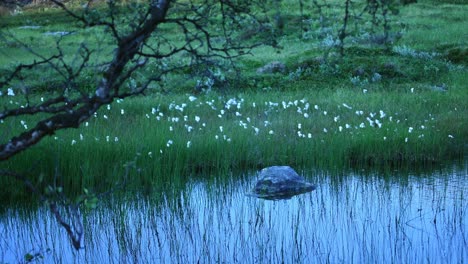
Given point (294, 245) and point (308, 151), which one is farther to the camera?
point (308, 151)

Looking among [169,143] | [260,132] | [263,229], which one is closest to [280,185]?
[263,229]

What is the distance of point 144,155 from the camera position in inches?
456

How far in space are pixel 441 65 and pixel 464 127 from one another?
814 centimetres

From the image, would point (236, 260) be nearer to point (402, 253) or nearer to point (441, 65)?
point (402, 253)

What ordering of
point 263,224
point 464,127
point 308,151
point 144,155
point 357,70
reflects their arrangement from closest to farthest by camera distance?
point 263,224 < point 144,155 < point 308,151 < point 464,127 < point 357,70

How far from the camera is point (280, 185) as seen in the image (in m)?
11.2

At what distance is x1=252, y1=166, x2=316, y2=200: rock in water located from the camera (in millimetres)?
11195

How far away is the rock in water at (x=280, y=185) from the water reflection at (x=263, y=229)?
250mm

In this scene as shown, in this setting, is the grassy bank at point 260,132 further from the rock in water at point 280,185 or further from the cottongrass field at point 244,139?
the rock in water at point 280,185

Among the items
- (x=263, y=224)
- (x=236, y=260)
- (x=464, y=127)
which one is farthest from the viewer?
(x=464, y=127)

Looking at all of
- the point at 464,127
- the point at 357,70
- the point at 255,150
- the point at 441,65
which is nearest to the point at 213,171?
the point at 255,150

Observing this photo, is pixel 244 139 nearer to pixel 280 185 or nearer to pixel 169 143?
pixel 169 143

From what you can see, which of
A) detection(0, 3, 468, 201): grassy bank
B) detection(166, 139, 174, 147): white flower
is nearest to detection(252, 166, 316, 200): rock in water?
detection(0, 3, 468, 201): grassy bank

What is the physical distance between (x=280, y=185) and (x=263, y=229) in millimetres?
1932
